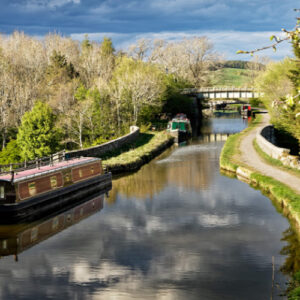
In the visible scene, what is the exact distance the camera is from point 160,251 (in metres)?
18.9

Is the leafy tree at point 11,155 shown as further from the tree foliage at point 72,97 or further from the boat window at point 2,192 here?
the boat window at point 2,192

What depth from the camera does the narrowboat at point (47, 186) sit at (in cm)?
2303

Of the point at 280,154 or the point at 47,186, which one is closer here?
the point at 47,186

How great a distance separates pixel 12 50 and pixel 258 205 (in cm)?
7202

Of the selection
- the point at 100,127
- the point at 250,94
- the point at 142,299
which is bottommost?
the point at 142,299

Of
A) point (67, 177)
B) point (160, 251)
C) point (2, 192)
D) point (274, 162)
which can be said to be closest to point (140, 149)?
point (274, 162)

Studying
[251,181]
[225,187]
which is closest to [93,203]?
[225,187]

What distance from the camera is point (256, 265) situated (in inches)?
673

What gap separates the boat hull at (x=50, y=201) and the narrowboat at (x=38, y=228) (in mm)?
425

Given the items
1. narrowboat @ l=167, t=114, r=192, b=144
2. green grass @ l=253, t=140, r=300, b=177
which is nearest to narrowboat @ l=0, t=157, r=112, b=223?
green grass @ l=253, t=140, r=300, b=177

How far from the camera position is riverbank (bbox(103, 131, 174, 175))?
38.6 m

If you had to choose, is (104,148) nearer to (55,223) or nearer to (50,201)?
(50,201)

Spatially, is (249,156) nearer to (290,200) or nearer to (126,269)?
(290,200)

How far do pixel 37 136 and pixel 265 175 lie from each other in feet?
80.5
